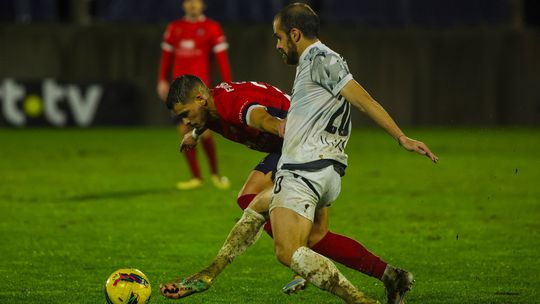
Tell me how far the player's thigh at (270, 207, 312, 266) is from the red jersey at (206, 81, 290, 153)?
0.60m

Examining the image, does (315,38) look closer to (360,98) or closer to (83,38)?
(360,98)

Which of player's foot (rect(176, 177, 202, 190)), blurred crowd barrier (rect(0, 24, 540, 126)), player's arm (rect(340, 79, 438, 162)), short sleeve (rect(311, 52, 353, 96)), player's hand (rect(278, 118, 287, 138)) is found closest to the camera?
player's arm (rect(340, 79, 438, 162))

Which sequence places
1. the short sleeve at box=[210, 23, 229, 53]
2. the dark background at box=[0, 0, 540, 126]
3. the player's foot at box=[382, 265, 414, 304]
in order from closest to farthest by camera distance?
1. the player's foot at box=[382, 265, 414, 304]
2. the short sleeve at box=[210, 23, 229, 53]
3. the dark background at box=[0, 0, 540, 126]

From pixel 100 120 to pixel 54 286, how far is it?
1274cm

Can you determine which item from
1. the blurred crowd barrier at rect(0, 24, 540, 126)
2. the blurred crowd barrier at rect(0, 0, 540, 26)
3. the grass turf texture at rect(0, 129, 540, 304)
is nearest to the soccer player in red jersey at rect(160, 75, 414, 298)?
the grass turf texture at rect(0, 129, 540, 304)

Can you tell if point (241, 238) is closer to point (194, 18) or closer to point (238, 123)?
point (238, 123)

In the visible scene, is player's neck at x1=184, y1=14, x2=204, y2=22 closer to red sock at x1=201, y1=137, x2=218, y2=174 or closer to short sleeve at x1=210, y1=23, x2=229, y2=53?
short sleeve at x1=210, y1=23, x2=229, y2=53

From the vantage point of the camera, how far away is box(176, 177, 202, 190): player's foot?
38.7 feet

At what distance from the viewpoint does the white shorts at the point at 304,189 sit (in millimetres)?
5320

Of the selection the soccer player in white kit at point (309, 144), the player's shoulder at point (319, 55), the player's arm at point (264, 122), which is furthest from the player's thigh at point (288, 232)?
the player's shoulder at point (319, 55)

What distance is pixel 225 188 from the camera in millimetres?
11766

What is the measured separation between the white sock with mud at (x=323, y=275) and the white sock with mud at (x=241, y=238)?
72 cm

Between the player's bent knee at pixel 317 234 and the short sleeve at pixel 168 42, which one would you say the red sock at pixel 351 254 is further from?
the short sleeve at pixel 168 42

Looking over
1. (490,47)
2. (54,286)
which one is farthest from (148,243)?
(490,47)
